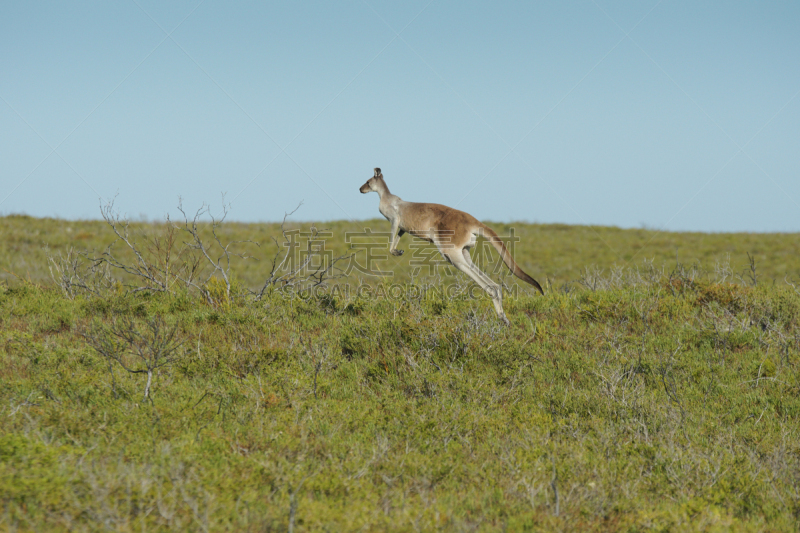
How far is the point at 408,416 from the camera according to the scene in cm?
530

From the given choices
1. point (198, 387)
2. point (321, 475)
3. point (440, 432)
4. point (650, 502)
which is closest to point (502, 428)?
point (440, 432)

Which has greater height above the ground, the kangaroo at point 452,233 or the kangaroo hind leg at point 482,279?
the kangaroo at point 452,233

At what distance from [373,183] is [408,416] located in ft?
16.2

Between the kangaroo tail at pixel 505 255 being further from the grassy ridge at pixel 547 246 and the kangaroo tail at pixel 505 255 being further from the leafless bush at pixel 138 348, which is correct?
the grassy ridge at pixel 547 246

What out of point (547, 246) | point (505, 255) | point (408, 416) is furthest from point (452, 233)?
point (547, 246)

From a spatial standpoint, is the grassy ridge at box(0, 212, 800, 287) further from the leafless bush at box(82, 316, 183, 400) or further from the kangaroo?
the leafless bush at box(82, 316, 183, 400)

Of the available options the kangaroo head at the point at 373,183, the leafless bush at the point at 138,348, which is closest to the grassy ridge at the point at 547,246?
the kangaroo head at the point at 373,183

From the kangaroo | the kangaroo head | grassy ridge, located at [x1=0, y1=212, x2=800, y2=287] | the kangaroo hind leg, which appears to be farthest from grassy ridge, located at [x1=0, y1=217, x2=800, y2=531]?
grassy ridge, located at [x1=0, y1=212, x2=800, y2=287]

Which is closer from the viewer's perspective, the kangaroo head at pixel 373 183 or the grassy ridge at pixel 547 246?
the kangaroo head at pixel 373 183

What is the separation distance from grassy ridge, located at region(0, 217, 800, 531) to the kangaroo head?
1894mm

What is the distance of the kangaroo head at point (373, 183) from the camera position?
9.25m

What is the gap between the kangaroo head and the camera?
30.3 ft

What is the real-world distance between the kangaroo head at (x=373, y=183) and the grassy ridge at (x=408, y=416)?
1.89 metres

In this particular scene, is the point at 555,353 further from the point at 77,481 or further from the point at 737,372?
the point at 77,481
